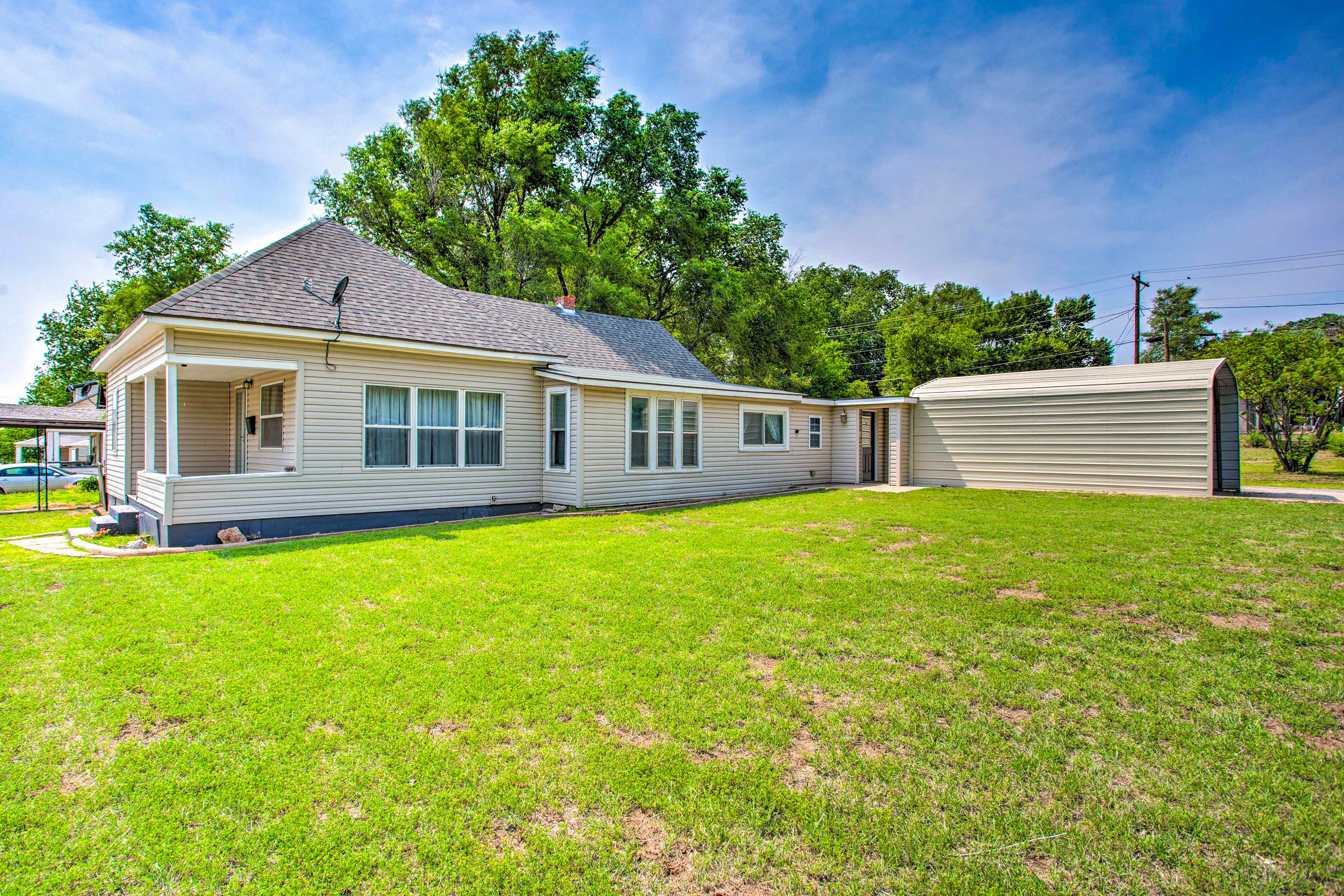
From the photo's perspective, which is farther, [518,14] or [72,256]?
[72,256]

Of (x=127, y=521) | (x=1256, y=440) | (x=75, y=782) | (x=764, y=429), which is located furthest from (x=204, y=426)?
(x=1256, y=440)

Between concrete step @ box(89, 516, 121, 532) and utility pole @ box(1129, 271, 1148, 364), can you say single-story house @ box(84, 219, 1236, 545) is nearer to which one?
concrete step @ box(89, 516, 121, 532)

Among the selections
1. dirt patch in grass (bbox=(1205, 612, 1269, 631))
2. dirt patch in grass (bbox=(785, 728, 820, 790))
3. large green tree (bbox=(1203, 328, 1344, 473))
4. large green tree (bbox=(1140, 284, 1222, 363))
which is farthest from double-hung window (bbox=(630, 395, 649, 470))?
large green tree (bbox=(1140, 284, 1222, 363))

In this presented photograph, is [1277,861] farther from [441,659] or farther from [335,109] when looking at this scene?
[335,109]

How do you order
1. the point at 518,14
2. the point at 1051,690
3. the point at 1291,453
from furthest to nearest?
1. the point at 1291,453
2. the point at 518,14
3. the point at 1051,690

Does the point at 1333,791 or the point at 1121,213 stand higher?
the point at 1121,213

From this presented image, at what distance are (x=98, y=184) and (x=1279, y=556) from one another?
21920 mm

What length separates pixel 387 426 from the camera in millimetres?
9953

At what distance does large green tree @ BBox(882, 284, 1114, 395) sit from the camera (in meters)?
33.9

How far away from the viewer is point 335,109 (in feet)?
46.6

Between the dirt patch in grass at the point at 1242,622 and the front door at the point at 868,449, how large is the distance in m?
13.3

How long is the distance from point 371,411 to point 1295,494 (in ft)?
64.0

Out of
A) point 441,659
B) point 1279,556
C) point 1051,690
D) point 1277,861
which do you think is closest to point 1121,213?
point 1279,556

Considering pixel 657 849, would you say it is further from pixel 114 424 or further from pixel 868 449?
pixel 868 449
